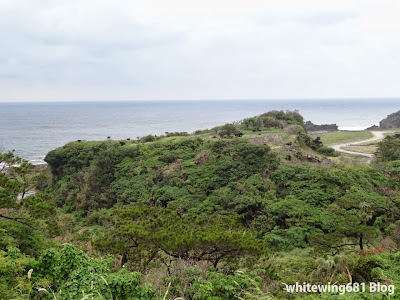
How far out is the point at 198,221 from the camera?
38.5 ft

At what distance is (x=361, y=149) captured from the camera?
42.1 metres

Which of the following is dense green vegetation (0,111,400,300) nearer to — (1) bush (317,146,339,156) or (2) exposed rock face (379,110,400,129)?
(1) bush (317,146,339,156)

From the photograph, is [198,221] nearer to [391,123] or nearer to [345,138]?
[345,138]

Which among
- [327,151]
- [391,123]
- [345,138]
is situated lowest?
[345,138]

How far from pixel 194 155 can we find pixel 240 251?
54.8ft

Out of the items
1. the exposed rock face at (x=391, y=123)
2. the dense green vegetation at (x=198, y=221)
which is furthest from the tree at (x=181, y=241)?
the exposed rock face at (x=391, y=123)

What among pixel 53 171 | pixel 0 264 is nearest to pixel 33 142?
pixel 53 171

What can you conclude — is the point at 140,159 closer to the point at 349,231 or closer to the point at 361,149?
the point at 349,231

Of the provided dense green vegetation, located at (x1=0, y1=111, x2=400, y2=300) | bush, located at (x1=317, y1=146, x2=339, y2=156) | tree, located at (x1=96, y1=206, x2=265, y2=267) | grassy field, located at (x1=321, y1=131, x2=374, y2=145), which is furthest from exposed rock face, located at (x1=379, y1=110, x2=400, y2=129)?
tree, located at (x1=96, y1=206, x2=265, y2=267)

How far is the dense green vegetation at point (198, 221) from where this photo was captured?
23.6 feet

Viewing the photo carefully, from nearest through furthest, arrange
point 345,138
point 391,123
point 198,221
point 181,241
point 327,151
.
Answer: point 181,241
point 198,221
point 327,151
point 345,138
point 391,123

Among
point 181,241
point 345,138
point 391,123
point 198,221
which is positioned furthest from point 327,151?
point 391,123

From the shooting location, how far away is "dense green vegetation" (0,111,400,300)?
7207 mm

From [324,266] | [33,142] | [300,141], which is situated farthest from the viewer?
[33,142]
